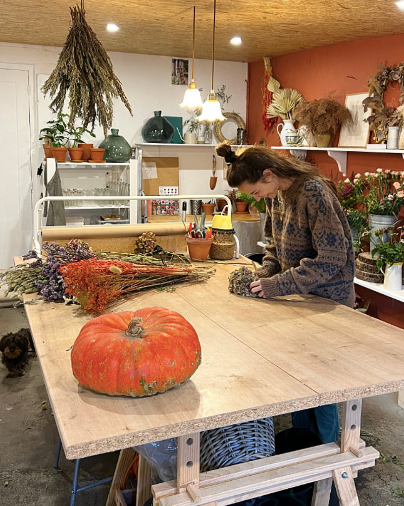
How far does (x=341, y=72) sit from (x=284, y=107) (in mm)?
843

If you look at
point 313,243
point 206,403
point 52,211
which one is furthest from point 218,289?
point 52,211

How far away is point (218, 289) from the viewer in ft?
8.25

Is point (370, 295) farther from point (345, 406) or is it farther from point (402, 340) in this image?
point (345, 406)

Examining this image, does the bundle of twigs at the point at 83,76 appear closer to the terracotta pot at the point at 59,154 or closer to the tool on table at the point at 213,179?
the terracotta pot at the point at 59,154

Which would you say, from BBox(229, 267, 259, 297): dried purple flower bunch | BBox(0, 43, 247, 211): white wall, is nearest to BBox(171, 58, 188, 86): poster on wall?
BBox(0, 43, 247, 211): white wall

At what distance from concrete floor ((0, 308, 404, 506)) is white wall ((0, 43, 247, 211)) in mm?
2844

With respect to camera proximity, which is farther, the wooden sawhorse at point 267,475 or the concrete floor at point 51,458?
the concrete floor at point 51,458

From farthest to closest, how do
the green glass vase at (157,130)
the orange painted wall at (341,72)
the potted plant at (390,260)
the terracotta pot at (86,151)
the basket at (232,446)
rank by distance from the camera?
the green glass vase at (157,130)
the terracotta pot at (86,151)
the orange painted wall at (341,72)
the potted plant at (390,260)
the basket at (232,446)

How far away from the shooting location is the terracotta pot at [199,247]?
301 centimetres

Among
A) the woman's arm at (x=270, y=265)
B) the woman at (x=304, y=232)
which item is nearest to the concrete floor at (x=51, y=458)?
the woman at (x=304, y=232)

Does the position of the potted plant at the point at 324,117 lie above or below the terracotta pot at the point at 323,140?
above

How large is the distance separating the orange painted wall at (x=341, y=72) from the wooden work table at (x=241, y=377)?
234cm

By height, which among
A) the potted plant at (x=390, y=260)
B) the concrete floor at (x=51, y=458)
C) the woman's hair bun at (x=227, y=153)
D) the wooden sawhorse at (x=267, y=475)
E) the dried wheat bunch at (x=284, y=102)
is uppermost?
the dried wheat bunch at (x=284, y=102)

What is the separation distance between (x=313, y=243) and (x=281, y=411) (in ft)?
3.16
